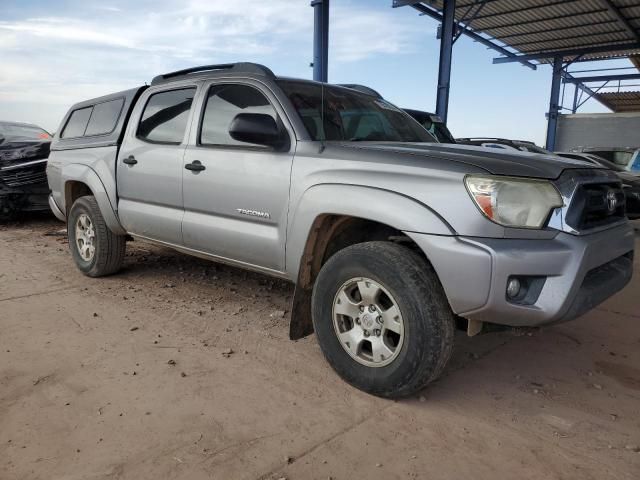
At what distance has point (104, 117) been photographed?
4.78 metres

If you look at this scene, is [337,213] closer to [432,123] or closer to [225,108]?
[225,108]

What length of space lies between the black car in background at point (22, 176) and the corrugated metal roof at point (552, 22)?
1141 cm

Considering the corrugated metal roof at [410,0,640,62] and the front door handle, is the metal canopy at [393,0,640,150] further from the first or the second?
the front door handle

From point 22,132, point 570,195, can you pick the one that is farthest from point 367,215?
point 22,132

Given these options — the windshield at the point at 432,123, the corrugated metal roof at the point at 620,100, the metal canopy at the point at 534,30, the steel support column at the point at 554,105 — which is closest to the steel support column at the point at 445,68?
the metal canopy at the point at 534,30

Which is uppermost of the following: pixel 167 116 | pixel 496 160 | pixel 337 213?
pixel 167 116

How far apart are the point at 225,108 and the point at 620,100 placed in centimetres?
3349

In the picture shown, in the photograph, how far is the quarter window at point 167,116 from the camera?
3.87 metres

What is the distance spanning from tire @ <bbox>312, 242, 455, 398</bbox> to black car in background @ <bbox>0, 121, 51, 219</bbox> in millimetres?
6416

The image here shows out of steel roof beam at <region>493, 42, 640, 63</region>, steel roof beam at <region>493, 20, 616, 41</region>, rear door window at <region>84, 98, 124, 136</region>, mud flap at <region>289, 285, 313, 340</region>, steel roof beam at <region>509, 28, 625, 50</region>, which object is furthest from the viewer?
steel roof beam at <region>493, 42, 640, 63</region>

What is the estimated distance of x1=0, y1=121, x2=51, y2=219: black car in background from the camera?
7469mm

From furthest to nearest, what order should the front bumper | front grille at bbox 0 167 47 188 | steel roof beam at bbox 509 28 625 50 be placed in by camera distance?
steel roof beam at bbox 509 28 625 50 < front grille at bbox 0 167 47 188 < the front bumper

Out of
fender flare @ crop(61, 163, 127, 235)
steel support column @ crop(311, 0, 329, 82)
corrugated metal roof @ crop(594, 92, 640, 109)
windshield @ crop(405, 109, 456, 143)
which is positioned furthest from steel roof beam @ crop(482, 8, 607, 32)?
fender flare @ crop(61, 163, 127, 235)

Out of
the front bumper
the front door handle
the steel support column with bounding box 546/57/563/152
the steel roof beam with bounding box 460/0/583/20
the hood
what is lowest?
the front bumper
